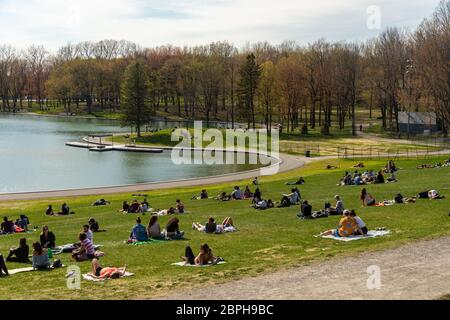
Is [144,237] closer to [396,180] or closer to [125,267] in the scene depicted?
[125,267]

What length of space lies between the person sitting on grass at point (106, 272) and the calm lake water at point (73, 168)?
114 feet

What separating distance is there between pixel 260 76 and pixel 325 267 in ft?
310

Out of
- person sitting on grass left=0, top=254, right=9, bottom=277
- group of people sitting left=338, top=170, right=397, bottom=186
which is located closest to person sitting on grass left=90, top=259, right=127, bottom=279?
person sitting on grass left=0, top=254, right=9, bottom=277

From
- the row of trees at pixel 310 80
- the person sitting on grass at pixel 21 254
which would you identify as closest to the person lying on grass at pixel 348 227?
the person sitting on grass at pixel 21 254

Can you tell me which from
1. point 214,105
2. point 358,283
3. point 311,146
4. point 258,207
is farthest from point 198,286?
point 214,105

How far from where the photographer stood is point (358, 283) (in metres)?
15.9

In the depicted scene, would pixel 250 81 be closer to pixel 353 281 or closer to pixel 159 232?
pixel 159 232

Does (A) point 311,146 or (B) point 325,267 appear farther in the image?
(A) point 311,146

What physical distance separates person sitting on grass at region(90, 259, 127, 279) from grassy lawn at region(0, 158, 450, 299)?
459mm

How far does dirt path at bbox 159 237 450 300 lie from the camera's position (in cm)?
1492

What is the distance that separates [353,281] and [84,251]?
10.1 metres

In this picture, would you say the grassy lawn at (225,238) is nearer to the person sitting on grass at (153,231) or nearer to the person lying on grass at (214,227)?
the person lying on grass at (214,227)

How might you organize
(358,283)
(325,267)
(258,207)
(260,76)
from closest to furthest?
(358,283)
(325,267)
(258,207)
(260,76)

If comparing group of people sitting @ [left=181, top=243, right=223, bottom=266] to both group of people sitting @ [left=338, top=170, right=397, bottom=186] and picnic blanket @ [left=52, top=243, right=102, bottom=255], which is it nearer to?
picnic blanket @ [left=52, top=243, right=102, bottom=255]
